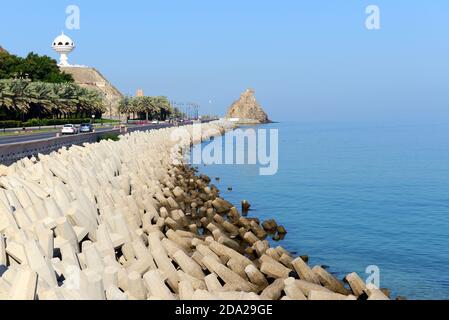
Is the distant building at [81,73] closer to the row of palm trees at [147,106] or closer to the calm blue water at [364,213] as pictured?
the row of palm trees at [147,106]

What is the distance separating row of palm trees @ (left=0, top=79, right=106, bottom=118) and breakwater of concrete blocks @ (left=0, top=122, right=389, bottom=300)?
176ft

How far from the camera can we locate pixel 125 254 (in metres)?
12.7

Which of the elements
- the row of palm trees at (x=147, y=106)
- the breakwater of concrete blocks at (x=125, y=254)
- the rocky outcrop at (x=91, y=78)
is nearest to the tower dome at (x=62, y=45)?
the rocky outcrop at (x=91, y=78)

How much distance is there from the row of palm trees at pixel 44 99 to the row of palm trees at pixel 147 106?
92.5 feet

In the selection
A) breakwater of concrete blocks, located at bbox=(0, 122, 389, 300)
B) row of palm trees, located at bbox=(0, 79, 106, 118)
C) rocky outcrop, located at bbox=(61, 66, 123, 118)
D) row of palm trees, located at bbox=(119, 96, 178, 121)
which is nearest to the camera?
breakwater of concrete blocks, located at bbox=(0, 122, 389, 300)

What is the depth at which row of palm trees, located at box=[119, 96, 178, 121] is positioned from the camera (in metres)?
136

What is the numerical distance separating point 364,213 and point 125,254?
1857 centimetres

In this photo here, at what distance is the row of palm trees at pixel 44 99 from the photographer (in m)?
73.4

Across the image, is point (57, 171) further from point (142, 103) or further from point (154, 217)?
point (142, 103)

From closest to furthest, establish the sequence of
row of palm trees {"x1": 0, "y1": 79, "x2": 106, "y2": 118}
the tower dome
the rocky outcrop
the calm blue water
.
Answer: the calm blue water < row of palm trees {"x1": 0, "y1": 79, "x2": 106, "y2": 118} < the rocky outcrop < the tower dome

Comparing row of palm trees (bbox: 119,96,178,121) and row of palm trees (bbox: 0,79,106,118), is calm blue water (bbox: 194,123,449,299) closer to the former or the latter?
row of palm trees (bbox: 0,79,106,118)

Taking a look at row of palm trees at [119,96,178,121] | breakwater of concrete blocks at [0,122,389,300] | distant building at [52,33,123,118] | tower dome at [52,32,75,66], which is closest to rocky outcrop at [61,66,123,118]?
distant building at [52,33,123,118]

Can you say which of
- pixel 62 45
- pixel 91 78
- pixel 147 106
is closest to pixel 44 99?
pixel 147 106

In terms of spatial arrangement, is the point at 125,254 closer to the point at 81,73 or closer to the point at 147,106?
the point at 147,106
